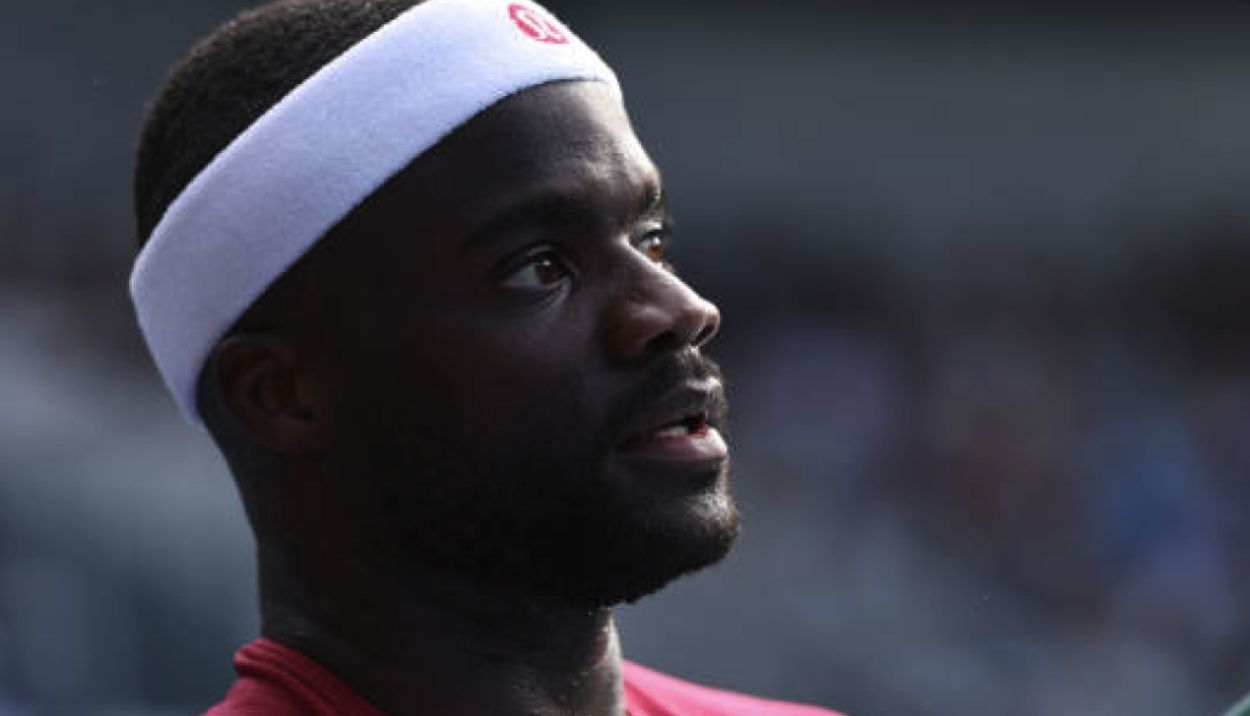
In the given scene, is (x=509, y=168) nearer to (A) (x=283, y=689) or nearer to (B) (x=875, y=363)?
(A) (x=283, y=689)

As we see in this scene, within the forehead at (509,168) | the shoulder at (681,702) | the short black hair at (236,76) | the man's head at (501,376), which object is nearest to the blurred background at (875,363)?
the shoulder at (681,702)

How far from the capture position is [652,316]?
2623 mm

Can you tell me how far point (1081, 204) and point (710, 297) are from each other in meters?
2.05

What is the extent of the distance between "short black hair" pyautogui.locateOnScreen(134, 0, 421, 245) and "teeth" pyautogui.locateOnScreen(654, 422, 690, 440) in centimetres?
66

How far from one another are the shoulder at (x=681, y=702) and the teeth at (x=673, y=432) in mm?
A: 456

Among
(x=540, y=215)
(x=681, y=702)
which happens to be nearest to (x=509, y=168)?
(x=540, y=215)

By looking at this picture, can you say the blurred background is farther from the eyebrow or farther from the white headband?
the eyebrow

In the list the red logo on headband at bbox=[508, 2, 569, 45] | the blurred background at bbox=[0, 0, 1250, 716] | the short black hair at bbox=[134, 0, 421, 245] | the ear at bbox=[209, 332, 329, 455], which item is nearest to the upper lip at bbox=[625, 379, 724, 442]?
the ear at bbox=[209, 332, 329, 455]

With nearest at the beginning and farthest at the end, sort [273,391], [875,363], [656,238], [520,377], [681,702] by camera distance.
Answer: [520,377]
[273,391]
[656,238]
[681,702]
[875,363]

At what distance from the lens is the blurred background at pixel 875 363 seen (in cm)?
816

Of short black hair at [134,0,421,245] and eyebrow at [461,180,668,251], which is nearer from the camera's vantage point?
eyebrow at [461,180,668,251]

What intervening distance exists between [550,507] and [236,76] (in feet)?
2.35

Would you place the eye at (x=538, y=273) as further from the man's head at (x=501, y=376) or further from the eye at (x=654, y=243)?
the eye at (x=654, y=243)

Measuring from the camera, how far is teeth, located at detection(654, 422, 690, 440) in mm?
2629
